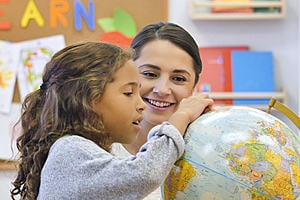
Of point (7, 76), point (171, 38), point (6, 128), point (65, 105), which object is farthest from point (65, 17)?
point (65, 105)

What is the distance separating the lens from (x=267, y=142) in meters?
1.24

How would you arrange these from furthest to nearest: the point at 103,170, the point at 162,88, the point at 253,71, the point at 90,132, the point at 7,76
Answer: the point at 7,76 < the point at 253,71 < the point at 162,88 < the point at 90,132 < the point at 103,170

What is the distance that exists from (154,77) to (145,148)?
68 centimetres

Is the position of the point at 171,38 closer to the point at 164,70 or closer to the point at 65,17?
the point at 164,70

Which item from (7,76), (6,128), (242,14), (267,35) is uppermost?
(242,14)

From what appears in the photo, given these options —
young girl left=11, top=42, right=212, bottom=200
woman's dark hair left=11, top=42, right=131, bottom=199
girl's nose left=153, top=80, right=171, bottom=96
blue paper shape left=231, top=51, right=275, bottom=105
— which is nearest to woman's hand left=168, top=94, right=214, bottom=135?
young girl left=11, top=42, right=212, bottom=200

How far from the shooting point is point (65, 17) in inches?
121

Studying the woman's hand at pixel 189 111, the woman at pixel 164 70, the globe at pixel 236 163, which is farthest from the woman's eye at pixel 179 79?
Result: the globe at pixel 236 163

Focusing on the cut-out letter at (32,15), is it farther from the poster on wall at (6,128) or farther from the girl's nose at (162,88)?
the girl's nose at (162,88)

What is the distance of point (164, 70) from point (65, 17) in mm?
1371

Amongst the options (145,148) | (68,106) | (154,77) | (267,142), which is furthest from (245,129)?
(154,77)

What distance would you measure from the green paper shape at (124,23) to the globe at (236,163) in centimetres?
183

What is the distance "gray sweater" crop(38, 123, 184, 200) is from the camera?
3.78ft

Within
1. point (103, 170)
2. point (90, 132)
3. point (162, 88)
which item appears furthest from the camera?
point (162, 88)
